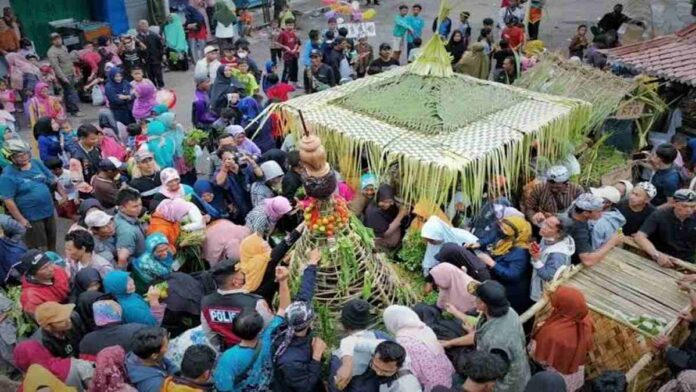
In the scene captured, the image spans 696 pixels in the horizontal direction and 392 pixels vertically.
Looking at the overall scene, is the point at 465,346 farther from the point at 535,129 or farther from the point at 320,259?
the point at 535,129

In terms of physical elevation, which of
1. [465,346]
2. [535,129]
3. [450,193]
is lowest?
[465,346]

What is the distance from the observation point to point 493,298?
3.87 meters

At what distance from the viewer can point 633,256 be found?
506 centimetres

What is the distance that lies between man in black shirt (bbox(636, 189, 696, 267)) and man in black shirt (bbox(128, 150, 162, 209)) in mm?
4502

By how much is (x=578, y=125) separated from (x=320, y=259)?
3777 millimetres

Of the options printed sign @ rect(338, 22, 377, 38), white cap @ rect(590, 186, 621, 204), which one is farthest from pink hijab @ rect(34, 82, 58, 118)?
white cap @ rect(590, 186, 621, 204)

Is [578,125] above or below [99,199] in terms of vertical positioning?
above

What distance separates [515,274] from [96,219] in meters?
3.40

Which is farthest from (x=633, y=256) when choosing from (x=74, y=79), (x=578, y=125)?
(x=74, y=79)

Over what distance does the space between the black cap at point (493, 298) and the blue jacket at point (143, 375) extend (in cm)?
204

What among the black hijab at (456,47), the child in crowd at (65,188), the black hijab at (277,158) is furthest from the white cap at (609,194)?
the black hijab at (456,47)

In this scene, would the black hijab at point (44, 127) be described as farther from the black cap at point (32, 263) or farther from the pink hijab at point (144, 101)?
the black cap at point (32, 263)

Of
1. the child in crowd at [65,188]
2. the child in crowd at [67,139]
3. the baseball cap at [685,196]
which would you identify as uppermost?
the baseball cap at [685,196]

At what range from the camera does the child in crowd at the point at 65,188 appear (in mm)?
6887
